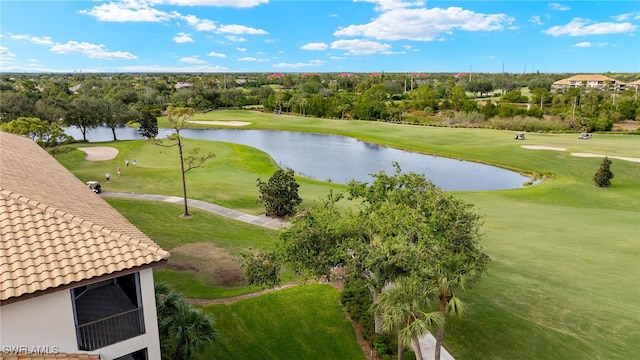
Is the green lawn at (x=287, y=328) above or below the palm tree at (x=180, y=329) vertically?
below

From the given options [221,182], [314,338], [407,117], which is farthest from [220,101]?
[314,338]

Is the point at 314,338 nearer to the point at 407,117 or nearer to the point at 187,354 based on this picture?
the point at 187,354

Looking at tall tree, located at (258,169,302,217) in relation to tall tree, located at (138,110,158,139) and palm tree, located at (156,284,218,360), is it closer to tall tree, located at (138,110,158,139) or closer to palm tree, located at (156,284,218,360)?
palm tree, located at (156,284,218,360)

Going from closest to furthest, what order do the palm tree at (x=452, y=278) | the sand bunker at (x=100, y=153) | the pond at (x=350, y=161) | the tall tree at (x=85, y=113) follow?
the palm tree at (x=452, y=278)
the pond at (x=350, y=161)
the sand bunker at (x=100, y=153)
the tall tree at (x=85, y=113)

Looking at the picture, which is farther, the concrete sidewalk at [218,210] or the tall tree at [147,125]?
the tall tree at [147,125]

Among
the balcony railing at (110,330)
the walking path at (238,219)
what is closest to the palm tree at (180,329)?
the balcony railing at (110,330)

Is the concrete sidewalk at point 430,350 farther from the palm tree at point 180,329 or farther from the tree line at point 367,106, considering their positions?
the tree line at point 367,106

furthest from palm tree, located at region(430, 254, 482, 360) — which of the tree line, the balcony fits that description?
the tree line
